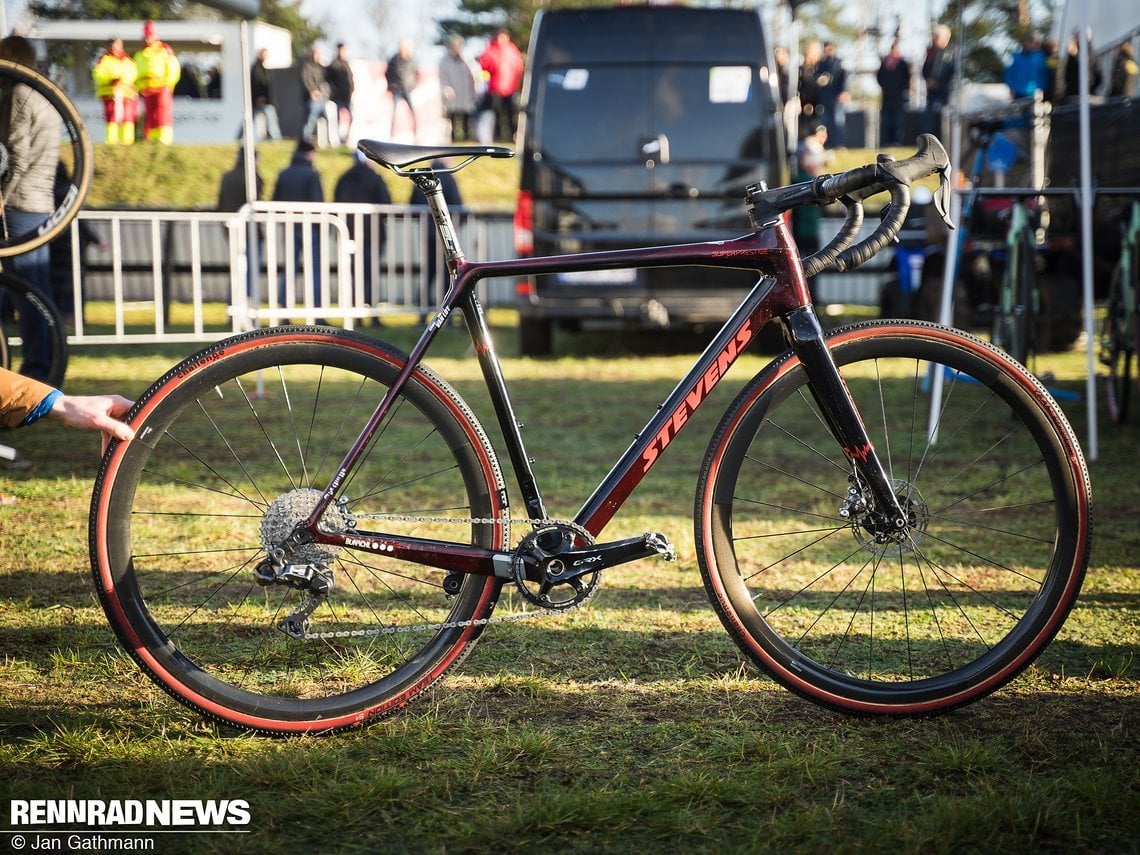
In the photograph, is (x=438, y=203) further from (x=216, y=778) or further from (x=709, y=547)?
(x=216, y=778)

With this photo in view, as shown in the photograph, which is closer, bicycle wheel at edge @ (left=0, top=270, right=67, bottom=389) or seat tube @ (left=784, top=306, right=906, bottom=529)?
seat tube @ (left=784, top=306, right=906, bottom=529)

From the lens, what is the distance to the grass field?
251 centimetres

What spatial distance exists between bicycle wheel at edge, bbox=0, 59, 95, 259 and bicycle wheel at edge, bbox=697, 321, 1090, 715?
3043 mm

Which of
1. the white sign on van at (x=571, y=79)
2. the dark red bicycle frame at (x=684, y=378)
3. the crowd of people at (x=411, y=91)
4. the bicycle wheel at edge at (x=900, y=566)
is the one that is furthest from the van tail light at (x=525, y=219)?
the crowd of people at (x=411, y=91)

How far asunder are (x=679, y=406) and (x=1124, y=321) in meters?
5.57

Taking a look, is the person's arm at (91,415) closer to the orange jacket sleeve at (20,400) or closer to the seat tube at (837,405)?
the orange jacket sleeve at (20,400)

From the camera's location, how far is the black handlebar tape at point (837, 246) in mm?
2998

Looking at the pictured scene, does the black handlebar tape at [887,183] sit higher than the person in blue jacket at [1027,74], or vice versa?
the person in blue jacket at [1027,74]

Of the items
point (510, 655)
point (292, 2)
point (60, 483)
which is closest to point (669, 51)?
point (60, 483)

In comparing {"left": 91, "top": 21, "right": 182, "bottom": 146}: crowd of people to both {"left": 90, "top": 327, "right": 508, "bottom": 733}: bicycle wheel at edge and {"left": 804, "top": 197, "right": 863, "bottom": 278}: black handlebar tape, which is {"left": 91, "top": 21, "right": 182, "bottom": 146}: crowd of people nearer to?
{"left": 90, "top": 327, "right": 508, "bottom": 733}: bicycle wheel at edge

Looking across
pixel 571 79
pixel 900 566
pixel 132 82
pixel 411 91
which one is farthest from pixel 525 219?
pixel 411 91

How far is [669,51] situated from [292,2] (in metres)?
43.9

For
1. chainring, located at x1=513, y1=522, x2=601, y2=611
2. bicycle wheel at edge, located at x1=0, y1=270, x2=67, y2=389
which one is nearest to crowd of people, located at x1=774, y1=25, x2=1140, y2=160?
bicycle wheel at edge, located at x1=0, y1=270, x2=67, y2=389

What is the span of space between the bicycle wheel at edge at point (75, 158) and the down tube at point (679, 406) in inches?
118
